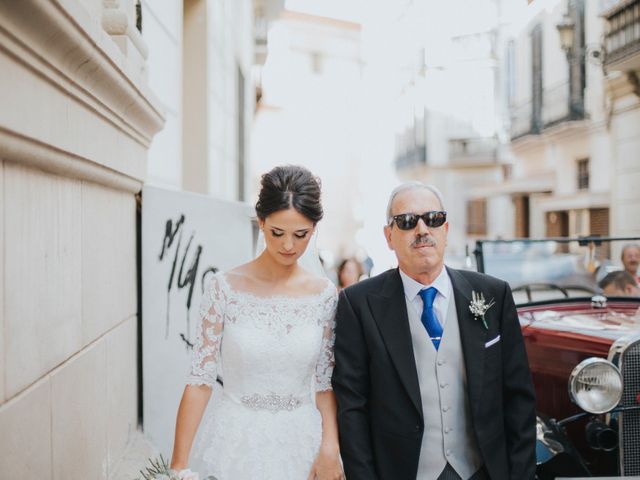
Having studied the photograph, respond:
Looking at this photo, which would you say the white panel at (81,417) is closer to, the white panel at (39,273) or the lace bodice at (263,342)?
the white panel at (39,273)

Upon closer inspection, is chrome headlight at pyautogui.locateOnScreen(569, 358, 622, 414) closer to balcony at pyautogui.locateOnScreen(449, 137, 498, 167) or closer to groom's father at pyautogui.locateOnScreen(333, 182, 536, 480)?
groom's father at pyautogui.locateOnScreen(333, 182, 536, 480)

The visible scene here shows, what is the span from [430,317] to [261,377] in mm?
700

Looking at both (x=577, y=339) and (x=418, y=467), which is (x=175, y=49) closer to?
(x=577, y=339)

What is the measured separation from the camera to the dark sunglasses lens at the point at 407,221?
2537 millimetres

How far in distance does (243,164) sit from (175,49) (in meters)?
5.51

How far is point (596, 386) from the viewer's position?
3.31 meters

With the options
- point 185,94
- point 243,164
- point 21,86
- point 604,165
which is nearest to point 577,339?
point 21,86

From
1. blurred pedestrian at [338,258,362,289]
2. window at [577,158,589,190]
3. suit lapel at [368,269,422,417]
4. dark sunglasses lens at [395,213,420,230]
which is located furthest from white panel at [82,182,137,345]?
window at [577,158,589,190]

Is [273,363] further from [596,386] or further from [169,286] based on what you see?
[596,386]

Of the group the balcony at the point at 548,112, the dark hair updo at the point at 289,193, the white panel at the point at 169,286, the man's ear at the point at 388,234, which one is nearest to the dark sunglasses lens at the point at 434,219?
the man's ear at the point at 388,234

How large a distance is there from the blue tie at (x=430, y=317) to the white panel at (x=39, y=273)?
4.18 ft

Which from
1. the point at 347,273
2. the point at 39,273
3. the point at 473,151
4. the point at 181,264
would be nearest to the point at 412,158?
the point at 473,151

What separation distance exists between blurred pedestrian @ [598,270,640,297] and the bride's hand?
306 centimetres

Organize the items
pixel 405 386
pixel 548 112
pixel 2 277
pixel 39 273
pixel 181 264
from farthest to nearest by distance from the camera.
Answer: pixel 548 112 → pixel 181 264 → pixel 405 386 → pixel 39 273 → pixel 2 277
